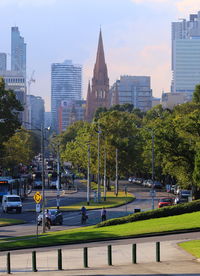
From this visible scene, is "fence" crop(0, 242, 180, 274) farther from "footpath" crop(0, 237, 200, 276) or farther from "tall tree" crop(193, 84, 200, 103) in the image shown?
"tall tree" crop(193, 84, 200, 103)

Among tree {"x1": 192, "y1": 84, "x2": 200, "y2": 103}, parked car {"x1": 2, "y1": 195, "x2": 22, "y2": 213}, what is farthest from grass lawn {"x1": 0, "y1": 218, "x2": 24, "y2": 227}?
tree {"x1": 192, "y1": 84, "x2": 200, "y2": 103}

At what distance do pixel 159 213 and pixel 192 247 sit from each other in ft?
54.0

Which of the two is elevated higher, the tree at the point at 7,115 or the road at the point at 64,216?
the tree at the point at 7,115

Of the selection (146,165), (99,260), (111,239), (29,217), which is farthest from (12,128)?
(99,260)

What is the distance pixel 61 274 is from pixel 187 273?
484cm

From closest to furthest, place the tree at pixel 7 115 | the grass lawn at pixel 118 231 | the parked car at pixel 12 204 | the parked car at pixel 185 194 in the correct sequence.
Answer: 1. the grass lawn at pixel 118 231
2. the parked car at pixel 12 204
3. the tree at pixel 7 115
4. the parked car at pixel 185 194

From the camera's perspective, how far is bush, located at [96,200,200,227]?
4978 centimetres

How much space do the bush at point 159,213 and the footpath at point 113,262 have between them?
36.5 ft

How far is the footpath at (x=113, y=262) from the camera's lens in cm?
2836

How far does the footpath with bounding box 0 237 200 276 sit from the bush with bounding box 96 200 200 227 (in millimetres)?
11115

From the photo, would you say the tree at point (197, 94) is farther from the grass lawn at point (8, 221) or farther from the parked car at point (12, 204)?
the grass lawn at point (8, 221)

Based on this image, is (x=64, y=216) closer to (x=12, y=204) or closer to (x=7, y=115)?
(x=12, y=204)

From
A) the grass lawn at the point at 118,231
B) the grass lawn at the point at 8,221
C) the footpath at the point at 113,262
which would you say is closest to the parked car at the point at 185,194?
the grass lawn at the point at 8,221

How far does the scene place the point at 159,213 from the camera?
5150cm
